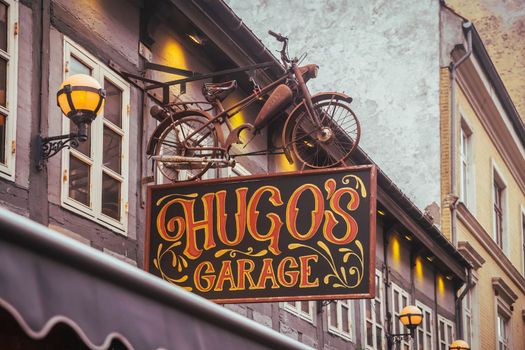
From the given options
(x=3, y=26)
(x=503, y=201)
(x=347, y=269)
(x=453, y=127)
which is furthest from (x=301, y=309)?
(x=503, y=201)

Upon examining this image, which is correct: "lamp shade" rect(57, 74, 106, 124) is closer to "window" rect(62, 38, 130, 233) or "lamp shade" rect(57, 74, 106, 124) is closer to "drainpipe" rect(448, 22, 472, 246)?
"window" rect(62, 38, 130, 233)

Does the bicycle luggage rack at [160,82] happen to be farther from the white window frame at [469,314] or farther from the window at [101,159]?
the white window frame at [469,314]

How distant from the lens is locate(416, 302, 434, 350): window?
25781mm

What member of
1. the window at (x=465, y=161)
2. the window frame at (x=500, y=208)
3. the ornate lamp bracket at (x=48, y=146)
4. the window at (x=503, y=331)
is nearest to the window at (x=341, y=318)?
the ornate lamp bracket at (x=48, y=146)

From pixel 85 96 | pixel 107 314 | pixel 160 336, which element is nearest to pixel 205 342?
pixel 160 336

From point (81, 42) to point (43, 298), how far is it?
284 inches

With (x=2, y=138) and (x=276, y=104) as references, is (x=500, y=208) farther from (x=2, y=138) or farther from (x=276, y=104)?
(x=2, y=138)

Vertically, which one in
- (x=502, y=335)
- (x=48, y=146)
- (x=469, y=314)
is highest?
(x=502, y=335)

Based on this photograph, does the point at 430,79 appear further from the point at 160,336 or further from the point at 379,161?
the point at 160,336

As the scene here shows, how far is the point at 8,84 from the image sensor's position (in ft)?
34.5

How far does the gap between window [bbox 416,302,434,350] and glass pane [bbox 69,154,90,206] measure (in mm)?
14793

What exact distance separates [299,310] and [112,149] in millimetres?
6743

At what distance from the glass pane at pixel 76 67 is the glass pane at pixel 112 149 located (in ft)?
2.12

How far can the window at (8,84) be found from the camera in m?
10.4
